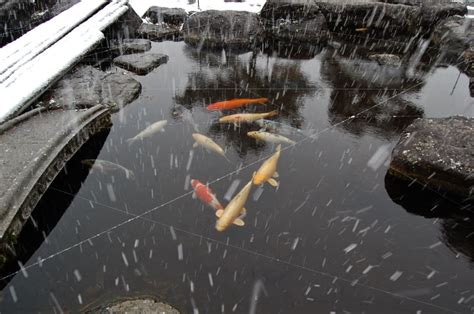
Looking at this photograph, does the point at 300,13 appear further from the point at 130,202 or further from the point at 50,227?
the point at 50,227

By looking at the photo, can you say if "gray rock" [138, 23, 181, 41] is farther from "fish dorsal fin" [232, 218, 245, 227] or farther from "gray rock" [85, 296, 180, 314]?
"gray rock" [85, 296, 180, 314]

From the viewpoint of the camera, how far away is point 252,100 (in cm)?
640

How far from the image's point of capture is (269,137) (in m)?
5.40

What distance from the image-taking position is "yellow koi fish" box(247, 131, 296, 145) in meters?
5.37

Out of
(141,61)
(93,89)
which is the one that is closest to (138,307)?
(93,89)

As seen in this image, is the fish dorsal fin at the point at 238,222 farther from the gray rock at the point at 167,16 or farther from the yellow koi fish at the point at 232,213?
the gray rock at the point at 167,16

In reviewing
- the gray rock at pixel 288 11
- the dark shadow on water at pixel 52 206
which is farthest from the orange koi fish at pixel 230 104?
the gray rock at pixel 288 11

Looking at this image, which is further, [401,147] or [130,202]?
[401,147]

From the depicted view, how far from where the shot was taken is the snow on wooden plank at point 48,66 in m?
5.54

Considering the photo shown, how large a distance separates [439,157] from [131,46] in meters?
7.04

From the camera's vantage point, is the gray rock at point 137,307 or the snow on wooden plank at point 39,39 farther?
the snow on wooden plank at point 39,39

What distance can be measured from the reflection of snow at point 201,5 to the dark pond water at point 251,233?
7600 mm

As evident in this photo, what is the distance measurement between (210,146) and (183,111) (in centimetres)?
128

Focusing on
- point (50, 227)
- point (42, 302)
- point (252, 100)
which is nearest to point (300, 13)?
point (252, 100)
